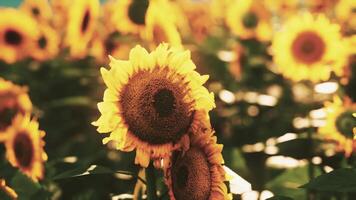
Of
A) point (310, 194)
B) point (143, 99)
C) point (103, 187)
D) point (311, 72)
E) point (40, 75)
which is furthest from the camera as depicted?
point (40, 75)

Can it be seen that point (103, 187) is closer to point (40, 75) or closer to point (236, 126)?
point (236, 126)

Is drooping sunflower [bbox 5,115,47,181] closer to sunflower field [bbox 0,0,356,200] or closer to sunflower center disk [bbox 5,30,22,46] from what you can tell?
sunflower field [bbox 0,0,356,200]

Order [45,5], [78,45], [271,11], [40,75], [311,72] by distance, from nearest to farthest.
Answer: [311,72] < [78,45] < [40,75] < [271,11] < [45,5]

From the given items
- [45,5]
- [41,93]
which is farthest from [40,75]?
[45,5]

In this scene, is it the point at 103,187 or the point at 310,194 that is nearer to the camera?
the point at 310,194

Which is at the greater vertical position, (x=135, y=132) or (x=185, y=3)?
(x=185, y=3)

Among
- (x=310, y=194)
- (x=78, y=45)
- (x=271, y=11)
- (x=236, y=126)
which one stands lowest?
(x=310, y=194)
